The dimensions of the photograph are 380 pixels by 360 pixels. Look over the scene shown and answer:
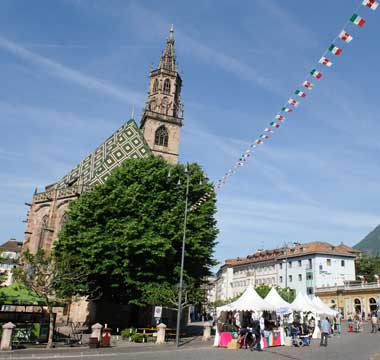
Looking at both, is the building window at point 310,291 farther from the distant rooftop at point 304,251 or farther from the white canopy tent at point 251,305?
the white canopy tent at point 251,305

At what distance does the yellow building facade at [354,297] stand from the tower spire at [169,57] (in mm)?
38184

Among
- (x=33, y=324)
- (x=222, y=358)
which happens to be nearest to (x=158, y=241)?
(x=33, y=324)

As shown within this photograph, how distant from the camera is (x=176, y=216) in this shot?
25906mm

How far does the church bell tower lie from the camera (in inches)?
1976

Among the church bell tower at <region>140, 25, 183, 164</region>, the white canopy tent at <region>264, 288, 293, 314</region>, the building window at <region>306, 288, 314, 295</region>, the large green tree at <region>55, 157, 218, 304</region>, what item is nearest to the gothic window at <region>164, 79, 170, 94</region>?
the church bell tower at <region>140, 25, 183, 164</region>

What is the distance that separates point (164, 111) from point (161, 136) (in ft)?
12.0

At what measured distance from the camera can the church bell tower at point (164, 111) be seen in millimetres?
50188

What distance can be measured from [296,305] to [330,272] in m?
41.2

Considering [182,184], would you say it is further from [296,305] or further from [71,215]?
[296,305]

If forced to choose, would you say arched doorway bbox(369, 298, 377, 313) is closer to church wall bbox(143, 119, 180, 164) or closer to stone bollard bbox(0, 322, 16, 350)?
church wall bbox(143, 119, 180, 164)

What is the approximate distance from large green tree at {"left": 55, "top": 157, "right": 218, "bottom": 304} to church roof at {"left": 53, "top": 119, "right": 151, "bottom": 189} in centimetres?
1344

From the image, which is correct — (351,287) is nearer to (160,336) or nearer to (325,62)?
(160,336)

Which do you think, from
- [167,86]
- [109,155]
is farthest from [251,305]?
[167,86]

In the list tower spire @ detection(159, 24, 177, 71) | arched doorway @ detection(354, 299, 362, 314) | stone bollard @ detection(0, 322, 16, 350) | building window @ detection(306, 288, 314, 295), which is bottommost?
stone bollard @ detection(0, 322, 16, 350)
